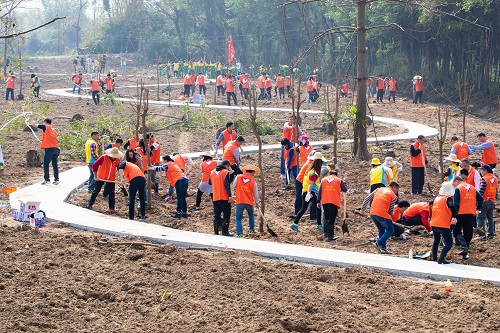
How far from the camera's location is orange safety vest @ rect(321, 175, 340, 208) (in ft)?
47.1

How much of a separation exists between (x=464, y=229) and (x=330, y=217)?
2.42 metres

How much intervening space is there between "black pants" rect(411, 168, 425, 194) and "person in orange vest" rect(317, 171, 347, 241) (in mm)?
4985

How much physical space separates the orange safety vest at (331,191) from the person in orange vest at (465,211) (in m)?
2.12

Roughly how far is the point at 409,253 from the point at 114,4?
74.7 metres

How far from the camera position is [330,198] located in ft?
47.2

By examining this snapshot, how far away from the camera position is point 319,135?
99.1 feet

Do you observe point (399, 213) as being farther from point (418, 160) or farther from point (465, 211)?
point (418, 160)

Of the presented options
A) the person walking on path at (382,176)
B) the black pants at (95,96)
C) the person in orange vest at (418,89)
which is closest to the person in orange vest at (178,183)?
the person walking on path at (382,176)

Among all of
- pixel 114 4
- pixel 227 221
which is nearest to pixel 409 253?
pixel 227 221

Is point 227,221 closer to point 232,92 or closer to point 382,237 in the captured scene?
point 382,237

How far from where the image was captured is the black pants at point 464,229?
1333 centimetres

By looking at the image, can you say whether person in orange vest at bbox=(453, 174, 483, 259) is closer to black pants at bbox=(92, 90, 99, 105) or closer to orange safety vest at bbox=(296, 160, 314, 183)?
Answer: orange safety vest at bbox=(296, 160, 314, 183)

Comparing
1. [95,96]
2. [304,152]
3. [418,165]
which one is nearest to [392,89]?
[95,96]

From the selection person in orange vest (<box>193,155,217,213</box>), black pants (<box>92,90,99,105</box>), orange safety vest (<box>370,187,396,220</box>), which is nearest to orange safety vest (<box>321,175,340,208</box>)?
orange safety vest (<box>370,187,396,220</box>)
